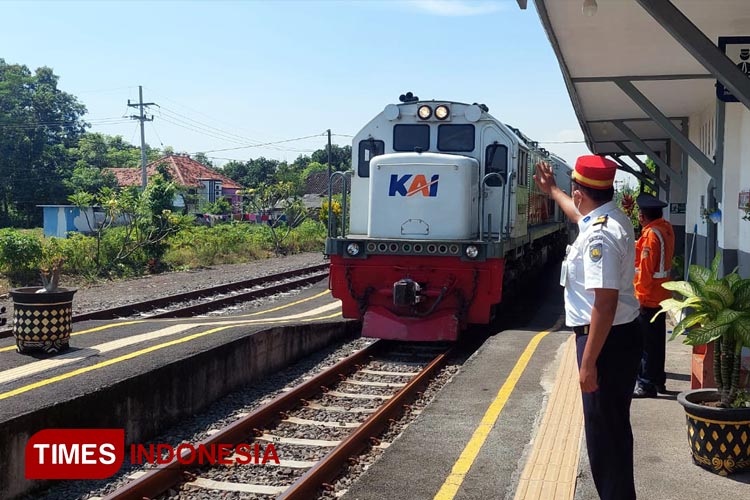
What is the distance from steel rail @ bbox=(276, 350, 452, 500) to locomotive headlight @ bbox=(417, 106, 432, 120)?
429cm

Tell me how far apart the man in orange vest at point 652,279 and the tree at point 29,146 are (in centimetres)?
6001

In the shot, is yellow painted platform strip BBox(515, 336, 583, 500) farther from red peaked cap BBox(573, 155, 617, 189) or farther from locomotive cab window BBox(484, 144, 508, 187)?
locomotive cab window BBox(484, 144, 508, 187)

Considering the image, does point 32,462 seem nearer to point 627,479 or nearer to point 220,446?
point 220,446

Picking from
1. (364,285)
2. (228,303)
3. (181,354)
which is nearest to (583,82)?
(364,285)

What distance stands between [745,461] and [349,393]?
4.99 meters

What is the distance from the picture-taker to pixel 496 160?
11.4 metres

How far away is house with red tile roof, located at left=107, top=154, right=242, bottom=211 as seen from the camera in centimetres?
7112

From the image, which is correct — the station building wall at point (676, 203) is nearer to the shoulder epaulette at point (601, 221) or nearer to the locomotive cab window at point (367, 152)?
the locomotive cab window at point (367, 152)

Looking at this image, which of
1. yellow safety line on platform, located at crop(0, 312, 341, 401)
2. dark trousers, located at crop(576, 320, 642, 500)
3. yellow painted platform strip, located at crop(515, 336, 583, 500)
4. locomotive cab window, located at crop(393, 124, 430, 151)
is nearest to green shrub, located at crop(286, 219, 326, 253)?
locomotive cab window, located at crop(393, 124, 430, 151)

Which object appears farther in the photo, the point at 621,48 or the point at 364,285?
the point at 364,285

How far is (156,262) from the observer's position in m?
21.8

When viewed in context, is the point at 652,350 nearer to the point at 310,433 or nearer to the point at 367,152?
the point at 310,433

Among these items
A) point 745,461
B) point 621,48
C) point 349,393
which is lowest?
point 349,393

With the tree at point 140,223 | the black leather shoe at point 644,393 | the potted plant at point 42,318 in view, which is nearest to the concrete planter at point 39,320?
the potted plant at point 42,318
